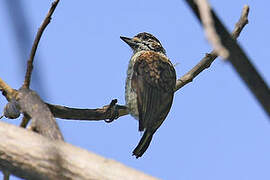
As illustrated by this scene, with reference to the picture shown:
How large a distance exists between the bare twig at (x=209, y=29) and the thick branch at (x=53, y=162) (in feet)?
2.96

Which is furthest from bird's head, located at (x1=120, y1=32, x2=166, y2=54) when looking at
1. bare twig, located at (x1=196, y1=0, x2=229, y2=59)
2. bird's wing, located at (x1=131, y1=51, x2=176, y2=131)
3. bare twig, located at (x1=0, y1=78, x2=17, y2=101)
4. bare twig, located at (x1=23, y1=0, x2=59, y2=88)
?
bare twig, located at (x1=196, y1=0, x2=229, y2=59)

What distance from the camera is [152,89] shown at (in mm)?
5844

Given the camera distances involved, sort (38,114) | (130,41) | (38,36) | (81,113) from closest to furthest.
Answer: (38,114) → (38,36) → (81,113) → (130,41)

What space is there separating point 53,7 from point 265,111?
1.68m

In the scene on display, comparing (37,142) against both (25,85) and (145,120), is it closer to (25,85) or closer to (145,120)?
(25,85)

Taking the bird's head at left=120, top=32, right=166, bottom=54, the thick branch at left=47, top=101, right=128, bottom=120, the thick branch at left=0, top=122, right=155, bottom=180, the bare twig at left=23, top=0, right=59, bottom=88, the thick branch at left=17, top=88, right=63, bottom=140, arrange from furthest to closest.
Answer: the bird's head at left=120, top=32, right=166, bottom=54, the thick branch at left=47, top=101, right=128, bottom=120, the bare twig at left=23, top=0, right=59, bottom=88, the thick branch at left=17, top=88, right=63, bottom=140, the thick branch at left=0, top=122, right=155, bottom=180

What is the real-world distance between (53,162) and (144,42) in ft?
16.7

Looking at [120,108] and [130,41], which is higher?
[130,41]

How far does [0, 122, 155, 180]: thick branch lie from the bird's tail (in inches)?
116

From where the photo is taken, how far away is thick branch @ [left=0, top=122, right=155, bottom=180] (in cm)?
197

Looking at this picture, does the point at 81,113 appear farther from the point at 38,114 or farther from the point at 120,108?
the point at 38,114

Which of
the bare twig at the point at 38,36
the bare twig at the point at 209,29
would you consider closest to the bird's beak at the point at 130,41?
the bare twig at the point at 38,36

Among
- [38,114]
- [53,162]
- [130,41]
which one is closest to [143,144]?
[130,41]

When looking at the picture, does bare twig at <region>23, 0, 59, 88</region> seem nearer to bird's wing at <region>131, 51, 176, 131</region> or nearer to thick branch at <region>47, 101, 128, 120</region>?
thick branch at <region>47, 101, 128, 120</region>
